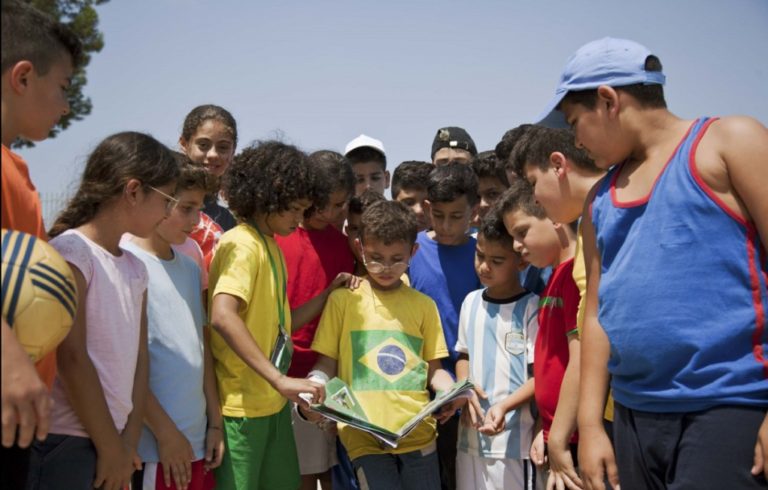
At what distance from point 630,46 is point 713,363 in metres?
1.10

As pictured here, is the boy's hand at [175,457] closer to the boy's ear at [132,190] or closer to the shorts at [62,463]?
the shorts at [62,463]

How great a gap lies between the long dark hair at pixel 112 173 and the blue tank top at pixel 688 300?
1.83m

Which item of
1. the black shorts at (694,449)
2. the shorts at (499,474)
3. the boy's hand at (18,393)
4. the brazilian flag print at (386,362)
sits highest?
the boy's hand at (18,393)

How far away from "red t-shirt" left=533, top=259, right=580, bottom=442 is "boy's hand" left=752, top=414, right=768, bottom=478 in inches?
48.3

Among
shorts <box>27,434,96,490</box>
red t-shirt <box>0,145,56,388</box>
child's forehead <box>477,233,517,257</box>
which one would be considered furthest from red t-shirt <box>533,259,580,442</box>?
red t-shirt <box>0,145,56,388</box>

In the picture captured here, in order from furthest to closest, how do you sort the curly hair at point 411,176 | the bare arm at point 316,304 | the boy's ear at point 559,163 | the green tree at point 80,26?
the green tree at point 80,26 → the curly hair at point 411,176 → the bare arm at point 316,304 → the boy's ear at point 559,163

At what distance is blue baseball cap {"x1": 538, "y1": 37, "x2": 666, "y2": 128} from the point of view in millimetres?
2453

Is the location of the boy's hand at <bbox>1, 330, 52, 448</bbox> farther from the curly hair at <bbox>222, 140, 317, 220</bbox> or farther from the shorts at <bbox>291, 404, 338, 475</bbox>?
the shorts at <bbox>291, 404, 338, 475</bbox>

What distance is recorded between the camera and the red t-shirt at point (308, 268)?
155 inches

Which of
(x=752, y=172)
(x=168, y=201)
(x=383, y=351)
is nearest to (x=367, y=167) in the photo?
(x=383, y=351)

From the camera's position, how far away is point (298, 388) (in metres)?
3.21

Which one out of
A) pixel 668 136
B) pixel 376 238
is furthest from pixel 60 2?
pixel 668 136

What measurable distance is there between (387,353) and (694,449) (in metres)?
1.73

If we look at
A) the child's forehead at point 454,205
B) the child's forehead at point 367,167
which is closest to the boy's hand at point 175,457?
the child's forehead at point 454,205
